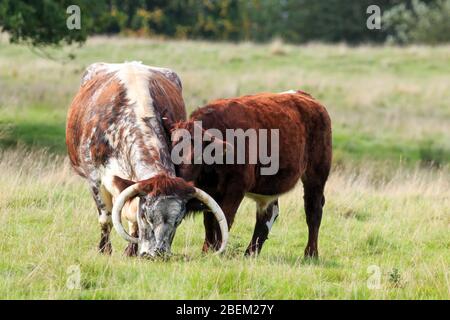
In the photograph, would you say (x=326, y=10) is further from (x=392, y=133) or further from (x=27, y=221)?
(x=27, y=221)

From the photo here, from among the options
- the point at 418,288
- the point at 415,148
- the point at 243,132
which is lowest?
the point at 415,148

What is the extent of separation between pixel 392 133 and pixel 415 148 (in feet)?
4.87

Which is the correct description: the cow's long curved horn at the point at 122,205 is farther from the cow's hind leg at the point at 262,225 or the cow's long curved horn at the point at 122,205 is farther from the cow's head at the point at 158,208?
Answer: the cow's hind leg at the point at 262,225

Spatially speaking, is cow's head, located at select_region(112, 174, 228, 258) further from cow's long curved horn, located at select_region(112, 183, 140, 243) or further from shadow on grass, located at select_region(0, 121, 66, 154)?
shadow on grass, located at select_region(0, 121, 66, 154)

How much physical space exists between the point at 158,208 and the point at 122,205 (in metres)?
0.42

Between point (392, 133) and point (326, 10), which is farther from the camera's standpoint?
point (326, 10)

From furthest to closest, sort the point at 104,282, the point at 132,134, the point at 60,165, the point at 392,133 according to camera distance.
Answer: the point at 392,133 → the point at 60,165 → the point at 132,134 → the point at 104,282

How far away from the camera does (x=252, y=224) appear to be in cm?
1119

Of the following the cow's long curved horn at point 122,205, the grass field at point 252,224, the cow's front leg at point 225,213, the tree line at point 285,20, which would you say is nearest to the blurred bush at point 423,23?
the tree line at point 285,20

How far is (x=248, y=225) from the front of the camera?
1113 cm

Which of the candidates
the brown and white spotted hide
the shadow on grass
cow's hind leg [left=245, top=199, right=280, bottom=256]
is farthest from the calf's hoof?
the shadow on grass

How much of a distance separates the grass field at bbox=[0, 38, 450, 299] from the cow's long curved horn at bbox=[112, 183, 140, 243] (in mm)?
261

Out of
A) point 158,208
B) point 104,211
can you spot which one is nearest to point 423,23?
point 104,211
